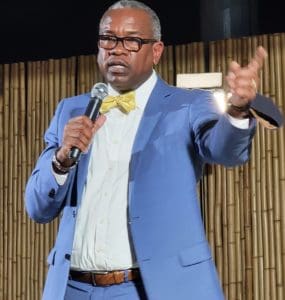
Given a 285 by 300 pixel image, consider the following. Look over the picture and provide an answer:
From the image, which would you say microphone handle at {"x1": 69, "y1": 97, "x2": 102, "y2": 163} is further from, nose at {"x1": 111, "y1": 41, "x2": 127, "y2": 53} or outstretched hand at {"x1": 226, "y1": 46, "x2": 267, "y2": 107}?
outstretched hand at {"x1": 226, "y1": 46, "x2": 267, "y2": 107}

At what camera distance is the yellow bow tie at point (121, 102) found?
6.03 feet

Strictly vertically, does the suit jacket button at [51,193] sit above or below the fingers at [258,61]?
below

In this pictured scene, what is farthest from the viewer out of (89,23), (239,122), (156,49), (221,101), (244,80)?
(89,23)

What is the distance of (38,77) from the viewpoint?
14.4ft

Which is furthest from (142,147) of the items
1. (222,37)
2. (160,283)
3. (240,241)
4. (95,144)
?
(222,37)

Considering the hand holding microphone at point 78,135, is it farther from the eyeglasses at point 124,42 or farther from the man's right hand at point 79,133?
the eyeglasses at point 124,42

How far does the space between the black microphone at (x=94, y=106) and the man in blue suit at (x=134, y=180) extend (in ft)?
0.06

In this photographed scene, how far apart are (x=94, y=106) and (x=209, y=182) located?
7.80ft

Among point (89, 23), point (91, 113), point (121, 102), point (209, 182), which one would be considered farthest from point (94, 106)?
point (89, 23)

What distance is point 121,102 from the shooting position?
1.83 meters

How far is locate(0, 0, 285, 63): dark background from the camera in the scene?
421 cm

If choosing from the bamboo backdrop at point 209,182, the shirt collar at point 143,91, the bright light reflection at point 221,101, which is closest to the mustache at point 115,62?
the shirt collar at point 143,91

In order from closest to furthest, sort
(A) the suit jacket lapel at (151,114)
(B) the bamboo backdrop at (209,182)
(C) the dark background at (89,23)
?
1. (A) the suit jacket lapel at (151,114)
2. (B) the bamboo backdrop at (209,182)
3. (C) the dark background at (89,23)

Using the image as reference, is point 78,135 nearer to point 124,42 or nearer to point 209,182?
point 124,42
